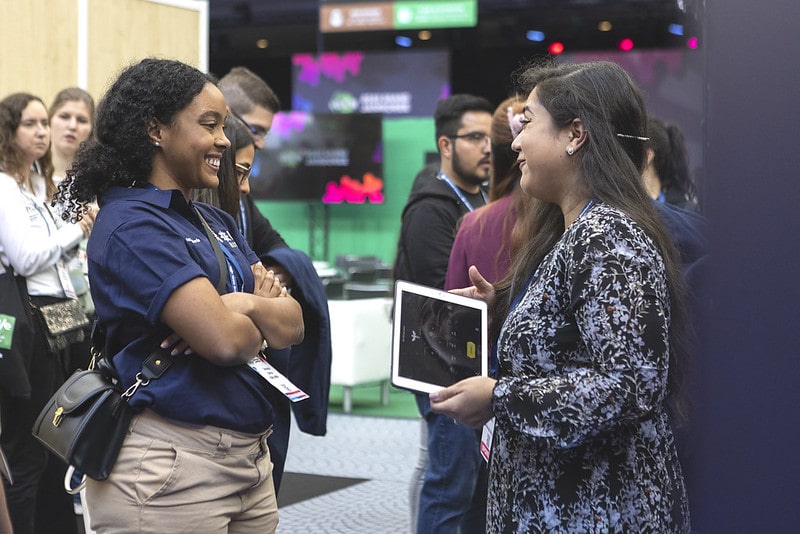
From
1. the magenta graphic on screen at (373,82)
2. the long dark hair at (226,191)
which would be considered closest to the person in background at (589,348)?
the long dark hair at (226,191)

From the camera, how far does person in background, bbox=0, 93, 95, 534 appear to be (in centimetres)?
366

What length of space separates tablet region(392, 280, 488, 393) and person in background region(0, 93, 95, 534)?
189 centimetres

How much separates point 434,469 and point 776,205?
2371mm

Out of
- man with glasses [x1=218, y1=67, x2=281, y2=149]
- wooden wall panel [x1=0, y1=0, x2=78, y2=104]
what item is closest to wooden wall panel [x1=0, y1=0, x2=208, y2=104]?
wooden wall panel [x1=0, y1=0, x2=78, y2=104]

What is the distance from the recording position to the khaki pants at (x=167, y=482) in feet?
6.46

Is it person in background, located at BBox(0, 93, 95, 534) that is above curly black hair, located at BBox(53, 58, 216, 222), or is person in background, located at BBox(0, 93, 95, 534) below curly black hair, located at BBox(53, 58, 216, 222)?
below

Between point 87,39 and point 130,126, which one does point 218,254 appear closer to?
point 130,126

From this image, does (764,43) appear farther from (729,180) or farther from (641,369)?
(641,369)

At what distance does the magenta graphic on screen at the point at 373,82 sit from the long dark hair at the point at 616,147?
41.4 feet

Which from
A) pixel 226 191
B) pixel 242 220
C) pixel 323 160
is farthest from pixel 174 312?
pixel 323 160

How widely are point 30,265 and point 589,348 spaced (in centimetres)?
261

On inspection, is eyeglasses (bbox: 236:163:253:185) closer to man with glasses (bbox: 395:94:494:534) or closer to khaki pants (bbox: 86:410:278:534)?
man with glasses (bbox: 395:94:494:534)

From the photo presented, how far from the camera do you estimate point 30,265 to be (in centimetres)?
370

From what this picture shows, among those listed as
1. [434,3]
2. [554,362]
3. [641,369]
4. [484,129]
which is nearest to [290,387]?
[554,362]
